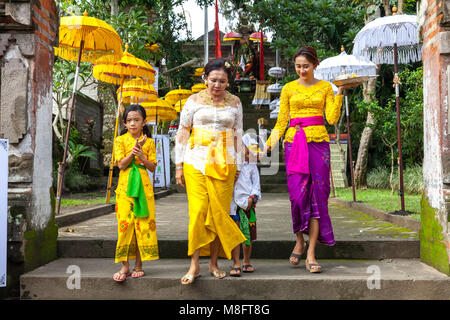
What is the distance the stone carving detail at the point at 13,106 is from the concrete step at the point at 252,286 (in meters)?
1.18

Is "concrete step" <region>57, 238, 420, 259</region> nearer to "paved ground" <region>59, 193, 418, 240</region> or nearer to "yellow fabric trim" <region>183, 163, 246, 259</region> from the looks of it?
"paved ground" <region>59, 193, 418, 240</region>

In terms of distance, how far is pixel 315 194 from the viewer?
376 cm

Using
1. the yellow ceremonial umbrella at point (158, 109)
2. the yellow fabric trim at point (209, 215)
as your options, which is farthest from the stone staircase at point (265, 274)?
the yellow ceremonial umbrella at point (158, 109)

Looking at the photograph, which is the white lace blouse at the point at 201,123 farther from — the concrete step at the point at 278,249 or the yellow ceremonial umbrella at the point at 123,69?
the yellow ceremonial umbrella at the point at 123,69

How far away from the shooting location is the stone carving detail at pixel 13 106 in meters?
3.59

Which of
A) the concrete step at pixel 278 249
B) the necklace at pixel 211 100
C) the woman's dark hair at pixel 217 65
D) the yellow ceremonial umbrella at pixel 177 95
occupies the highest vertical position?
the yellow ceremonial umbrella at pixel 177 95

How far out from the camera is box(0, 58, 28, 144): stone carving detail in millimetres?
3592

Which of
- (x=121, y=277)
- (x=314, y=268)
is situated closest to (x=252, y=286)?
(x=314, y=268)

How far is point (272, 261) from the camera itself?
13.3ft

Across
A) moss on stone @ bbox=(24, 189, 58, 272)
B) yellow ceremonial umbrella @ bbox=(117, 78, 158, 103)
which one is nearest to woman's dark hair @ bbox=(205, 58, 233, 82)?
moss on stone @ bbox=(24, 189, 58, 272)

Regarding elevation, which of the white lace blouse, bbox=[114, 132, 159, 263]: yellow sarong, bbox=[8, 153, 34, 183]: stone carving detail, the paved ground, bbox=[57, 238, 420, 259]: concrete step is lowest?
bbox=[57, 238, 420, 259]: concrete step

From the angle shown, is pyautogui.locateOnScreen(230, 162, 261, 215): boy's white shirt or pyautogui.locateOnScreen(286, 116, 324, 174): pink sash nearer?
pyautogui.locateOnScreen(230, 162, 261, 215): boy's white shirt

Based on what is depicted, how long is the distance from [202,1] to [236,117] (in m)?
13.5

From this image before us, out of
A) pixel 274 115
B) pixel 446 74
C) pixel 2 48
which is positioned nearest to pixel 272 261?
pixel 446 74
